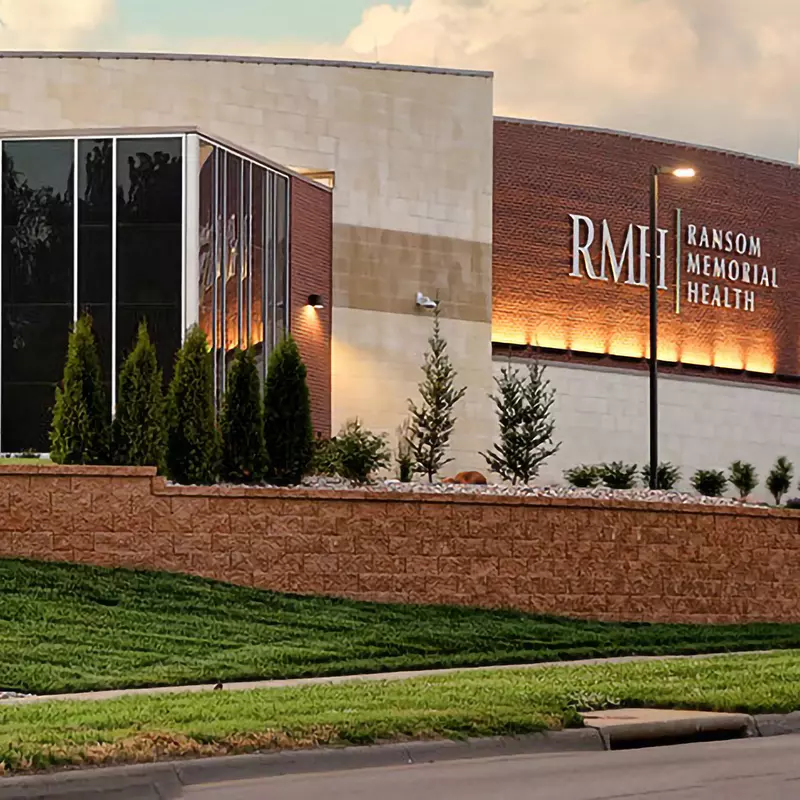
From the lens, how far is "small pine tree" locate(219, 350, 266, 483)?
24531 mm

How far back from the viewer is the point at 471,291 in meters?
41.6

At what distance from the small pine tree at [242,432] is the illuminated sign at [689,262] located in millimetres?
21810

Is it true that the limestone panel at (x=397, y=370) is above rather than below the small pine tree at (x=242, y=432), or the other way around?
above

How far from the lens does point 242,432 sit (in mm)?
24672

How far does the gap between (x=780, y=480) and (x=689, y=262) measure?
6751 mm

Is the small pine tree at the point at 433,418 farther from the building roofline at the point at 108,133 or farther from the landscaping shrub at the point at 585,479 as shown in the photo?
the building roofline at the point at 108,133

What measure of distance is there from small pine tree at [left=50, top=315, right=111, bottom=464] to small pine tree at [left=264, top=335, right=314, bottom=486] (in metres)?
2.52

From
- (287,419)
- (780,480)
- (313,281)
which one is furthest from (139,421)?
(780,480)

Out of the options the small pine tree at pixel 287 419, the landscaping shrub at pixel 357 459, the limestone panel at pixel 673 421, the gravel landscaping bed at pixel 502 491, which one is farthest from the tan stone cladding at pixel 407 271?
the small pine tree at pixel 287 419

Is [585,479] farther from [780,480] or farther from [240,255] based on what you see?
[780,480]

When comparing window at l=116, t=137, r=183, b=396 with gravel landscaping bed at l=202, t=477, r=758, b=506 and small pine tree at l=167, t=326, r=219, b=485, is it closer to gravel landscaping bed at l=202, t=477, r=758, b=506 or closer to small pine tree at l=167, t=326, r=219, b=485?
gravel landscaping bed at l=202, t=477, r=758, b=506

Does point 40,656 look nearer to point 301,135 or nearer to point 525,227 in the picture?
point 301,135

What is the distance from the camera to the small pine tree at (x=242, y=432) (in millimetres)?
24531

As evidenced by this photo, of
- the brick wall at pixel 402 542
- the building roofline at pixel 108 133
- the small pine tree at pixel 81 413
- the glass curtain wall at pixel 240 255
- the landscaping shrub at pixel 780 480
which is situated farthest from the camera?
the landscaping shrub at pixel 780 480
